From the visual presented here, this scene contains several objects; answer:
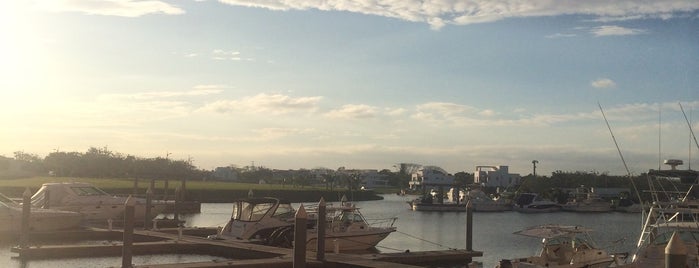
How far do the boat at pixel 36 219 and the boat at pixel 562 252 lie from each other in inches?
799

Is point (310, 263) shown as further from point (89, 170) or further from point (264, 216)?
point (89, 170)

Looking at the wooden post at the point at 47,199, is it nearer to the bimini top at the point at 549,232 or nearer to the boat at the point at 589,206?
the bimini top at the point at 549,232

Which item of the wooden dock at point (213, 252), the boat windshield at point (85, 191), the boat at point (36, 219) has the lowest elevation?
the wooden dock at point (213, 252)

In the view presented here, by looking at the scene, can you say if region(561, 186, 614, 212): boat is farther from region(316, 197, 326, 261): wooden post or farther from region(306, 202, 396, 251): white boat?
region(316, 197, 326, 261): wooden post

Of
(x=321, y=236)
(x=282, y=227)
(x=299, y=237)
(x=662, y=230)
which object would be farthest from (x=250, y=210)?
(x=662, y=230)

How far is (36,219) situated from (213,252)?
9.55 meters

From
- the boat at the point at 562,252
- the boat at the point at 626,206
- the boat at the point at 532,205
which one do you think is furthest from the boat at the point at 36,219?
the boat at the point at 626,206

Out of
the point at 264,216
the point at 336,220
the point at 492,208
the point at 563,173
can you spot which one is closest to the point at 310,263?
the point at 264,216

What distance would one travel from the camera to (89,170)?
15375cm

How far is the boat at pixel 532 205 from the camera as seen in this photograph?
4296 inches

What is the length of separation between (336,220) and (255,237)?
5.57m

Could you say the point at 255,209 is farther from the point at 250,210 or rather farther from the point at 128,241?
the point at 128,241

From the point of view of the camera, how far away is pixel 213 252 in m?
29.7

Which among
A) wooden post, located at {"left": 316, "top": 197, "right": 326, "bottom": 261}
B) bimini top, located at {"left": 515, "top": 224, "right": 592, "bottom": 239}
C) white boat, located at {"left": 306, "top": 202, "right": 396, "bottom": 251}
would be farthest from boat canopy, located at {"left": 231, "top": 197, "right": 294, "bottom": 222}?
bimini top, located at {"left": 515, "top": 224, "right": 592, "bottom": 239}
